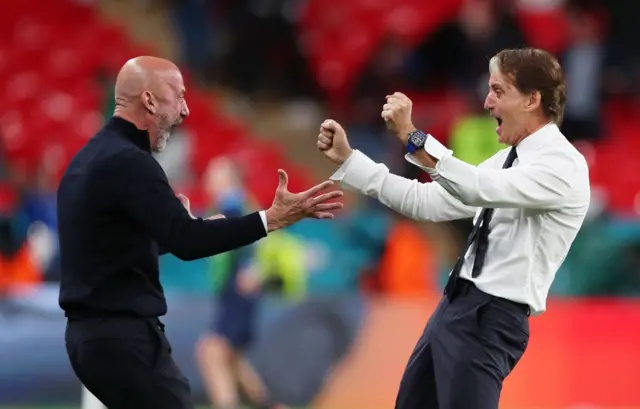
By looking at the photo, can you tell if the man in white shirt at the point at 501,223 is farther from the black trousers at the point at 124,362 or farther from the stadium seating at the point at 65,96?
the stadium seating at the point at 65,96

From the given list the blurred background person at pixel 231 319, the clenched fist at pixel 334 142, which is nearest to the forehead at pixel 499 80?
the clenched fist at pixel 334 142

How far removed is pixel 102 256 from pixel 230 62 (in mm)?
8940

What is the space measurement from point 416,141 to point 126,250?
1.26 metres

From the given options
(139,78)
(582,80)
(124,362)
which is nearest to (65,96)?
(582,80)

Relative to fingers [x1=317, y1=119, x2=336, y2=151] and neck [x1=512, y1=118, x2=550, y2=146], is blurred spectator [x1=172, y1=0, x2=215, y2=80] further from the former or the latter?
neck [x1=512, y1=118, x2=550, y2=146]

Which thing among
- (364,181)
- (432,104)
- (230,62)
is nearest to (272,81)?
(230,62)

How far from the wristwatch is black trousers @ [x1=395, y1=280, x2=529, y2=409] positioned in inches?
25.1

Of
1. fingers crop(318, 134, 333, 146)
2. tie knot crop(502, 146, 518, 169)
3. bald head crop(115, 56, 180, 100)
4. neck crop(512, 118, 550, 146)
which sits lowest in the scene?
tie knot crop(502, 146, 518, 169)

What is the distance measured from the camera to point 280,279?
10.2 metres

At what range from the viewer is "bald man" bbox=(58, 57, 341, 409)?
448cm

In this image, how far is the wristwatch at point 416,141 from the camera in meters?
4.67

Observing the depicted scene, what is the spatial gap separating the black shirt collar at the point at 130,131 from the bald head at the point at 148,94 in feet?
0.08

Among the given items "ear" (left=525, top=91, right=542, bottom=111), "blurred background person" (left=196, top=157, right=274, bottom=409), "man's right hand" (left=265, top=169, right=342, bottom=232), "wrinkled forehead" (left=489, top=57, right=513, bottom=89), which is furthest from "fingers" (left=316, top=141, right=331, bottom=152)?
"blurred background person" (left=196, top=157, right=274, bottom=409)

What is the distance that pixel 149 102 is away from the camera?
→ 15.5ft
